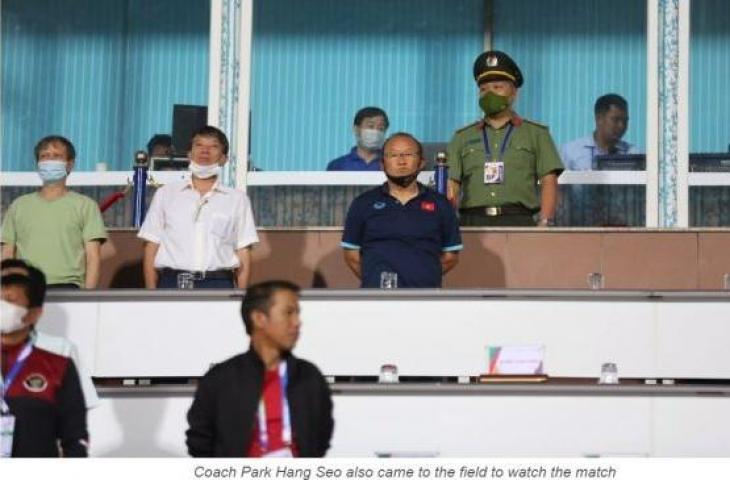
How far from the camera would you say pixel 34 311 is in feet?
38.0

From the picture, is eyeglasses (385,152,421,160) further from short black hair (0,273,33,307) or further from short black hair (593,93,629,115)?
short black hair (593,93,629,115)

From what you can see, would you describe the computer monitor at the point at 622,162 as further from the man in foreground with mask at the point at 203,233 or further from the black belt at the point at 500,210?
the man in foreground with mask at the point at 203,233

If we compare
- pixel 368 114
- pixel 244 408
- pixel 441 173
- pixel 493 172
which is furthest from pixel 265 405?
pixel 368 114

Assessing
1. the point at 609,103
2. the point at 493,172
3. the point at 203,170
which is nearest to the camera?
the point at 203,170

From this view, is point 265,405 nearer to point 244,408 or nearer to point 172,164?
point 244,408

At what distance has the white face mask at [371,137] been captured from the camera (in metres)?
16.3

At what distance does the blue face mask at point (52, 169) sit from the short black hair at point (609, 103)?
424 centimetres

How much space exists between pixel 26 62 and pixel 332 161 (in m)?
A: 2.39

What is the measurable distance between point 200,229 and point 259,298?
9.20 ft

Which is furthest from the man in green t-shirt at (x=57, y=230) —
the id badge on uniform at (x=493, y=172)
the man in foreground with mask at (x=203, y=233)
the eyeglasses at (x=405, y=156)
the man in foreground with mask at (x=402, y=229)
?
the id badge on uniform at (x=493, y=172)

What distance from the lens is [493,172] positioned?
1483cm

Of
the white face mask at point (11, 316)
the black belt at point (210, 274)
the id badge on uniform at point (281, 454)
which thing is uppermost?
the black belt at point (210, 274)

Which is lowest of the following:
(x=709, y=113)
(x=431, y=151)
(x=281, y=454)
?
(x=281, y=454)
